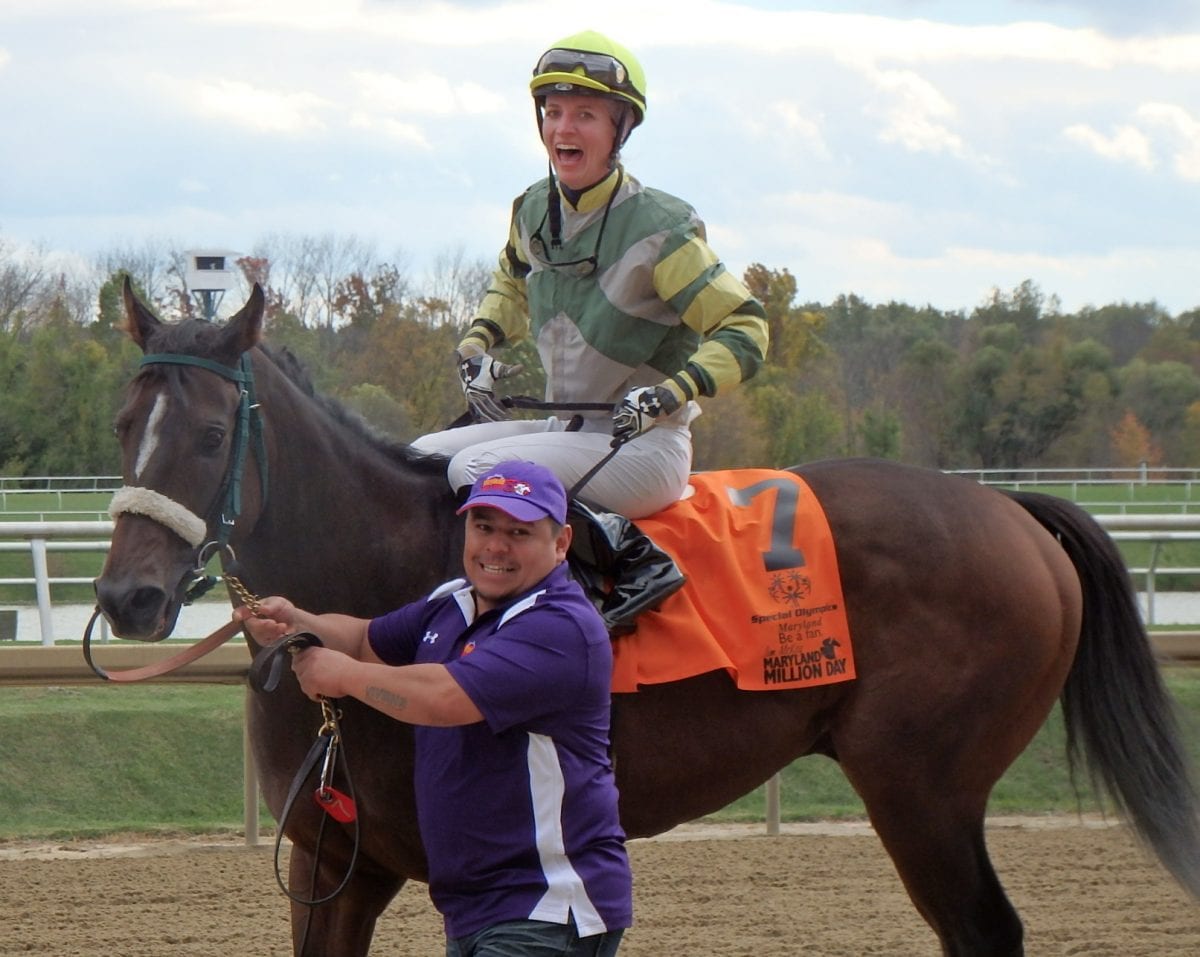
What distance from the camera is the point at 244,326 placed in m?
2.94

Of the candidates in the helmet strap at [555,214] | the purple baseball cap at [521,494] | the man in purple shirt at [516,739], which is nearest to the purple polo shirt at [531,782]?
the man in purple shirt at [516,739]

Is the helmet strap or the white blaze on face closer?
the white blaze on face

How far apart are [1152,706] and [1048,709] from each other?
0.29 m

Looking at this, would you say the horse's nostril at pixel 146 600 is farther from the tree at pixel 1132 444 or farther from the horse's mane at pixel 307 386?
the tree at pixel 1132 444

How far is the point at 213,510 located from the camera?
9.51 ft

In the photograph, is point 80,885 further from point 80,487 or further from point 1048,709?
point 80,487

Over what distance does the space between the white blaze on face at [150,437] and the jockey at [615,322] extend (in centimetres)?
73

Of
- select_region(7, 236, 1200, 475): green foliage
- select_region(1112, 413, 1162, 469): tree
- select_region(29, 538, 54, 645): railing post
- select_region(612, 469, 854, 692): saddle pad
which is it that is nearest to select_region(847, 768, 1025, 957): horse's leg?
select_region(612, 469, 854, 692): saddle pad

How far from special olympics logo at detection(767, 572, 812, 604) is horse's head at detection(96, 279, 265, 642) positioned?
123cm

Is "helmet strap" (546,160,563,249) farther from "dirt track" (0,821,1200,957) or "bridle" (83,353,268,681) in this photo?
"dirt track" (0,821,1200,957)

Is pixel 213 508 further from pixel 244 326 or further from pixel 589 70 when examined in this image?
pixel 589 70

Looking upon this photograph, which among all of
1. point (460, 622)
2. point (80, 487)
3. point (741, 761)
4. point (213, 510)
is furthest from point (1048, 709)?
point (80, 487)

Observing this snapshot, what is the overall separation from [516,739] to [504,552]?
0.31m

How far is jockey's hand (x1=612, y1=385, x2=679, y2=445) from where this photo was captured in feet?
10.5
